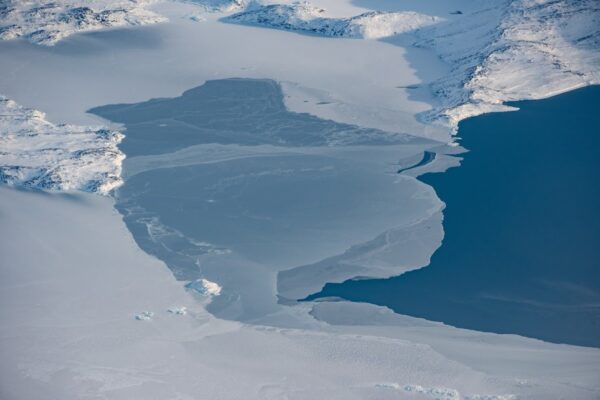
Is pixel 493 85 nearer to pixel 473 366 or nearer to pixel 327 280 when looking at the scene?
pixel 327 280

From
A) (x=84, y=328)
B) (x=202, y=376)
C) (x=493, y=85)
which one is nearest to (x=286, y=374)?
(x=202, y=376)

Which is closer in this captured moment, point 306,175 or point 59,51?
point 306,175

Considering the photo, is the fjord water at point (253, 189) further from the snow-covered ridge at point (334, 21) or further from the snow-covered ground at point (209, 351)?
the snow-covered ridge at point (334, 21)

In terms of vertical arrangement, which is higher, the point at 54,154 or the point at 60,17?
the point at 60,17

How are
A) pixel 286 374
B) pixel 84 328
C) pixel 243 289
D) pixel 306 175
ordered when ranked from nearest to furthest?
1. pixel 286 374
2. pixel 84 328
3. pixel 243 289
4. pixel 306 175

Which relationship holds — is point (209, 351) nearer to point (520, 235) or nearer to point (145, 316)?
point (145, 316)

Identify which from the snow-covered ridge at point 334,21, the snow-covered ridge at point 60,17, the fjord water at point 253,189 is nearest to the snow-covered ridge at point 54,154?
the fjord water at point 253,189

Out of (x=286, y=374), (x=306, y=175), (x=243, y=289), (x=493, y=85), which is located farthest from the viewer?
(x=493, y=85)

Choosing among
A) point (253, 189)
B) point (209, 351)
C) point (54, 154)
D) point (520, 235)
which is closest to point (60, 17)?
point (54, 154)
